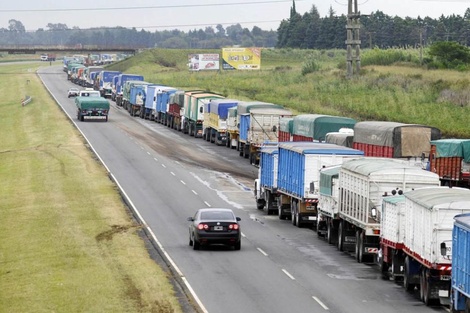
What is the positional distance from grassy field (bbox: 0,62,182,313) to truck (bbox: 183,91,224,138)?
14202 mm

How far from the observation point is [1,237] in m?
43.0

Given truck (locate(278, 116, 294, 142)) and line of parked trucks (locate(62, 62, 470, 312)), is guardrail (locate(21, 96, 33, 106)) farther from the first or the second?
truck (locate(278, 116, 294, 142))

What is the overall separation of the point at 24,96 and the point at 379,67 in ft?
161

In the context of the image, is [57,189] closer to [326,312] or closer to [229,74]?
[326,312]

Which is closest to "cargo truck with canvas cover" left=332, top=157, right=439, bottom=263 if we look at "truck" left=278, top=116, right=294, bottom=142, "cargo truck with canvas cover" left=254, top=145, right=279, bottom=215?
"cargo truck with canvas cover" left=254, top=145, right=279, bottom=215

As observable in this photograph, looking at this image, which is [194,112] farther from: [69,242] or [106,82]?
[106,82]

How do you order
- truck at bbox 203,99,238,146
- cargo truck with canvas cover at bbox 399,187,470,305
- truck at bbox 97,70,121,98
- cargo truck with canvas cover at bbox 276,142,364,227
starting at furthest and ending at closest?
truck at bbox 97,70,121,98 < truck at bbox 203,99,238,146 < cargo truck with canvas cover at bbox 276,142,364,227 < cargo truck with canvas cover at bbox 399,187,470,305

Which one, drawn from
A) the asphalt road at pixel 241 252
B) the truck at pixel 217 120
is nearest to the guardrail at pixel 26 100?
the truck at pixel 217 120

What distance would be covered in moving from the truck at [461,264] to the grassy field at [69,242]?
683 centimetres

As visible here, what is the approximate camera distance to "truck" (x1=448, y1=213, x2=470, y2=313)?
24453 mm

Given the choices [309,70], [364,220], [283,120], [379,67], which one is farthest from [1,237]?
[309,70]

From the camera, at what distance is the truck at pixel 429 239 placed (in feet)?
90.0

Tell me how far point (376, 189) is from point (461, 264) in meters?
10.0

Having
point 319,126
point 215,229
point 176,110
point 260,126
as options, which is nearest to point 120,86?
point 176,110
